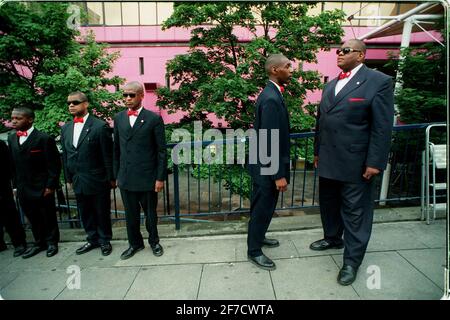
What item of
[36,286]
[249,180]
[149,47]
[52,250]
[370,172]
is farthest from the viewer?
[149,47]

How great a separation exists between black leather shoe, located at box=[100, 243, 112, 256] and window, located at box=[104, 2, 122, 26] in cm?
1347

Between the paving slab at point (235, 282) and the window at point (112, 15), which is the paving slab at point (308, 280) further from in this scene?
the window at point (112, 15)

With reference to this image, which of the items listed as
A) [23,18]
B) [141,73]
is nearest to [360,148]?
[23,18]

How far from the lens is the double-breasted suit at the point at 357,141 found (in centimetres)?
272

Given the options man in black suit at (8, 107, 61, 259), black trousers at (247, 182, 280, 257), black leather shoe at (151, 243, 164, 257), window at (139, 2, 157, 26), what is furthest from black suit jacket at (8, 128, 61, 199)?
window at (139, 2, 157, 26)

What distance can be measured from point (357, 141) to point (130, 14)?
14.5m

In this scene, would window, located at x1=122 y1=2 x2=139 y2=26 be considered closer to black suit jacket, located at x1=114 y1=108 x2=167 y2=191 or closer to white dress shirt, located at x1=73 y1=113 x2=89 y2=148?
white dress shirt, located at x1=73 y1=113 x2=89 y2=148

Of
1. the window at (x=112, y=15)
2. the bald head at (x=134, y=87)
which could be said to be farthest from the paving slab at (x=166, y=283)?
the window at (x=112, y=15)

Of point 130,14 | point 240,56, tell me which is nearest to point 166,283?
point 240,56

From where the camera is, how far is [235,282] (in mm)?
2986

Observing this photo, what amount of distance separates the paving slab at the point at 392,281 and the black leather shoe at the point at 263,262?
2.62 ft

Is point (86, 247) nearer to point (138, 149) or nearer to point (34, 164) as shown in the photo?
point (34, 164)

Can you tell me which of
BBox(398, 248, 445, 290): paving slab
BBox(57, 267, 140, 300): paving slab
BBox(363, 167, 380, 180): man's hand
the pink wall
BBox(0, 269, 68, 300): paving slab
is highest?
the pink wall

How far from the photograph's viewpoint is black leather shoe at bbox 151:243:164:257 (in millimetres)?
3631
